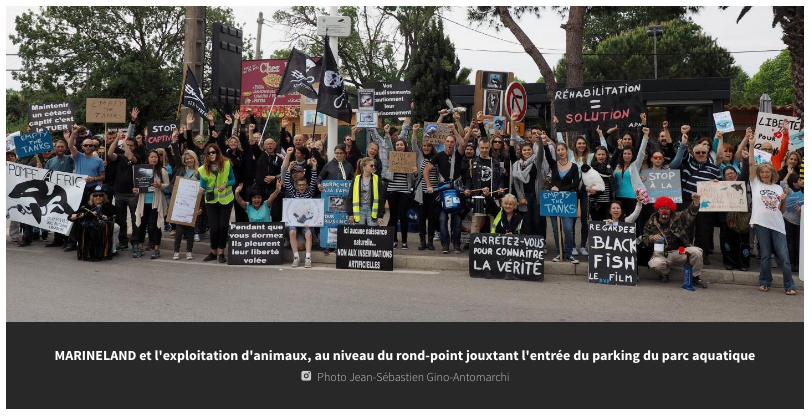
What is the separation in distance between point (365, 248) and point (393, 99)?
3796mm

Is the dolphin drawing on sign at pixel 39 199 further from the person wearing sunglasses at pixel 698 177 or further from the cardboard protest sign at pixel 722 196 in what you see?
the cardboard protest sign at pixel 722 196

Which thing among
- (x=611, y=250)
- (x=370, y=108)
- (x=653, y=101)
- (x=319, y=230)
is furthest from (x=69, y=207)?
(x=653, y=101)

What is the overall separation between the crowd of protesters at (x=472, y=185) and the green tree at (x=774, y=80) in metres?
66.8

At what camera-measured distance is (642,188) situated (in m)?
11.0

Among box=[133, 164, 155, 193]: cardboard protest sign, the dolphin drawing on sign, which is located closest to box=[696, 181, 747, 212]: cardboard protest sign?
box=[133, 164, 155, 193]: cardboard protest sign

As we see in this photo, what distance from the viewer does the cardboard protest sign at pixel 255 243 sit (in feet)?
38.0

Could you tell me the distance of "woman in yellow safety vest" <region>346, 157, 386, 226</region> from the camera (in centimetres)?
1167

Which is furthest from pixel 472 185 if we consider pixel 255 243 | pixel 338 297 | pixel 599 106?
pixel 338 297

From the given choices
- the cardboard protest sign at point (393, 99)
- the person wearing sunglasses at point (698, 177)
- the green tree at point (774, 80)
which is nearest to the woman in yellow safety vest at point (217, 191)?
the cardboard protest sign at point (393, 99)

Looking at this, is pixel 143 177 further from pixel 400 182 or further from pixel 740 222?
pixel 740 222

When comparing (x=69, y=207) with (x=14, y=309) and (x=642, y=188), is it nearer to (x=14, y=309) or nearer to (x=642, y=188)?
(x=14, y=309)

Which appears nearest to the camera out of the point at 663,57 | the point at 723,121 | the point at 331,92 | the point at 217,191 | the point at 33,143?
the point at 723,121

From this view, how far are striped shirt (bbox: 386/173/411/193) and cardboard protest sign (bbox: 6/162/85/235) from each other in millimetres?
5002

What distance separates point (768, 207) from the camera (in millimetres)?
9625
